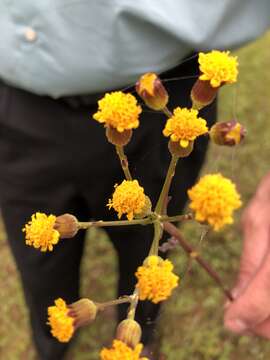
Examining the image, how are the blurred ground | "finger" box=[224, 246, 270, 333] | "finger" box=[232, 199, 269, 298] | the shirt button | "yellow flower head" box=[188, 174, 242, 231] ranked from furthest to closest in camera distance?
the blurred ground, the shirt button, "finger" box=[232, 199, 269, 298], "finger" box=[224, 246, 270, 333], "yellow flower head" box=[188, 174, 242, 231]

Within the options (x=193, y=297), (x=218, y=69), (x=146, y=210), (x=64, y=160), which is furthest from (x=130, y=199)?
(x=193, y=297)

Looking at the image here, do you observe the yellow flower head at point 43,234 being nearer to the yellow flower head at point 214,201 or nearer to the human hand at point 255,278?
the yellow flower head at point 214,201

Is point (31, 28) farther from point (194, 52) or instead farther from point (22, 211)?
point (22, 211)

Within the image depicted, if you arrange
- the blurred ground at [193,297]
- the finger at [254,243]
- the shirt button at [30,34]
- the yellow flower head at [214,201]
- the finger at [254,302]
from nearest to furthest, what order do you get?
the yellow flower head at [214,201] → the finger at [254,302] → the finger at [254,243] → the shirt button at [30,34] → the blurred ground at [193,297]

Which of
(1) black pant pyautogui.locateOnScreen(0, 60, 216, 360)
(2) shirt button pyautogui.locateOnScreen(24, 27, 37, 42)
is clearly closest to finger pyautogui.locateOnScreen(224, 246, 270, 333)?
(1) black pant pyautogui.locateOnScreen(0, 60, 216, 360)

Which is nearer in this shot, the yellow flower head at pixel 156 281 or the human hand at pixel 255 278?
the yellow flower head at pixel 156 281

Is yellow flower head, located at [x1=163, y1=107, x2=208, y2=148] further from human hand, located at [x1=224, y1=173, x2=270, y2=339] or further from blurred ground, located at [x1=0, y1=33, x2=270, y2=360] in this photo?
blurred ground, located at [x1=0, y1=33, x2=270, y2=360]

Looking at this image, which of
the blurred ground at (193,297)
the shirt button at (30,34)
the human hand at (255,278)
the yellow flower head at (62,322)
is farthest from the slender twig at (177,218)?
the blurred ground at (193,297)

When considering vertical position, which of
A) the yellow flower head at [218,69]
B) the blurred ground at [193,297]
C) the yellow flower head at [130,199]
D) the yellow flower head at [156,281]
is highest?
the yellow flower head at [218,69]
